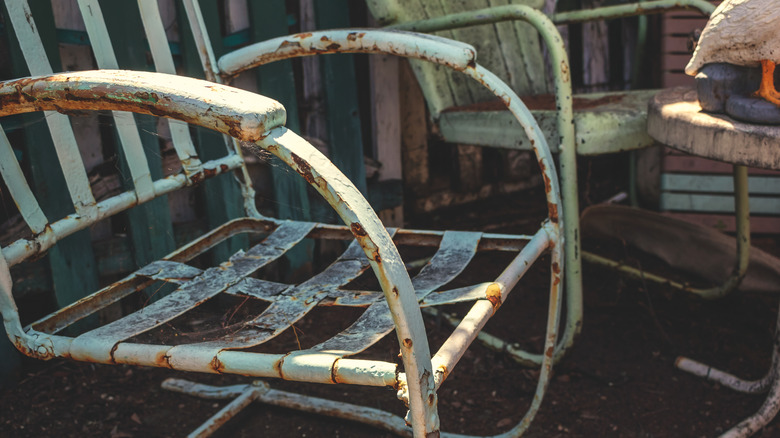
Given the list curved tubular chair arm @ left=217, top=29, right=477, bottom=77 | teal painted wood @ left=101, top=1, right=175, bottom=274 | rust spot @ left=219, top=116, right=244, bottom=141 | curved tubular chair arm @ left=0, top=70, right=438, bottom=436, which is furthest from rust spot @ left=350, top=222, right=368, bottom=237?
teal painted wood @ left=101, top=1, right=175, bottom=274

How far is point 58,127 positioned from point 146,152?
2.00 feet

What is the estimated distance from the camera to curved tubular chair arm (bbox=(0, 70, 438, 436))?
0.71 m

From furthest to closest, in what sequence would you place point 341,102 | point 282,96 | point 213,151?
point 341,102 → point 282,96 → point 213,151

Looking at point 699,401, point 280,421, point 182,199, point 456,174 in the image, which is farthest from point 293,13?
point 699,401

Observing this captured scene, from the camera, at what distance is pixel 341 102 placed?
6.84 ft

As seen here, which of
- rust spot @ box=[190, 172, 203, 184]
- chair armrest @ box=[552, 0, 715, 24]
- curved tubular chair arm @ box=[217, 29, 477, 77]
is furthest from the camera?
chair armrest @ box=[552, 0, 715, 24]

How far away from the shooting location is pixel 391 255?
0.73 metres

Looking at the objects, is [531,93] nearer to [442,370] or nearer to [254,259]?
[254,259]

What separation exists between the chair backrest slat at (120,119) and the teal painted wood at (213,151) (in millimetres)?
543

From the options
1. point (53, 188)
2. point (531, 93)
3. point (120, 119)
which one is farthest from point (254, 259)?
point (531, 93)

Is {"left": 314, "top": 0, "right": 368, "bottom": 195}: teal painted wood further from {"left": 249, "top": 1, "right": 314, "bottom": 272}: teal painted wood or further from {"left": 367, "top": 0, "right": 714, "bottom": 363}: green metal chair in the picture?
{"left": 367, "top": 0, "right": 714, "bottom": 363}: green metal chair

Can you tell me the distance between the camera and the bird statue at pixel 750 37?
975 millimetres

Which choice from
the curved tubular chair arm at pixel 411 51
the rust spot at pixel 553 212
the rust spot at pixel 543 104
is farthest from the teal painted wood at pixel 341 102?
the rust spot at pixel 553 212

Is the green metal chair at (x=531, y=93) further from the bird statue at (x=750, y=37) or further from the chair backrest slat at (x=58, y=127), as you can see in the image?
the chair backrest slat at (x=58, y=127)
